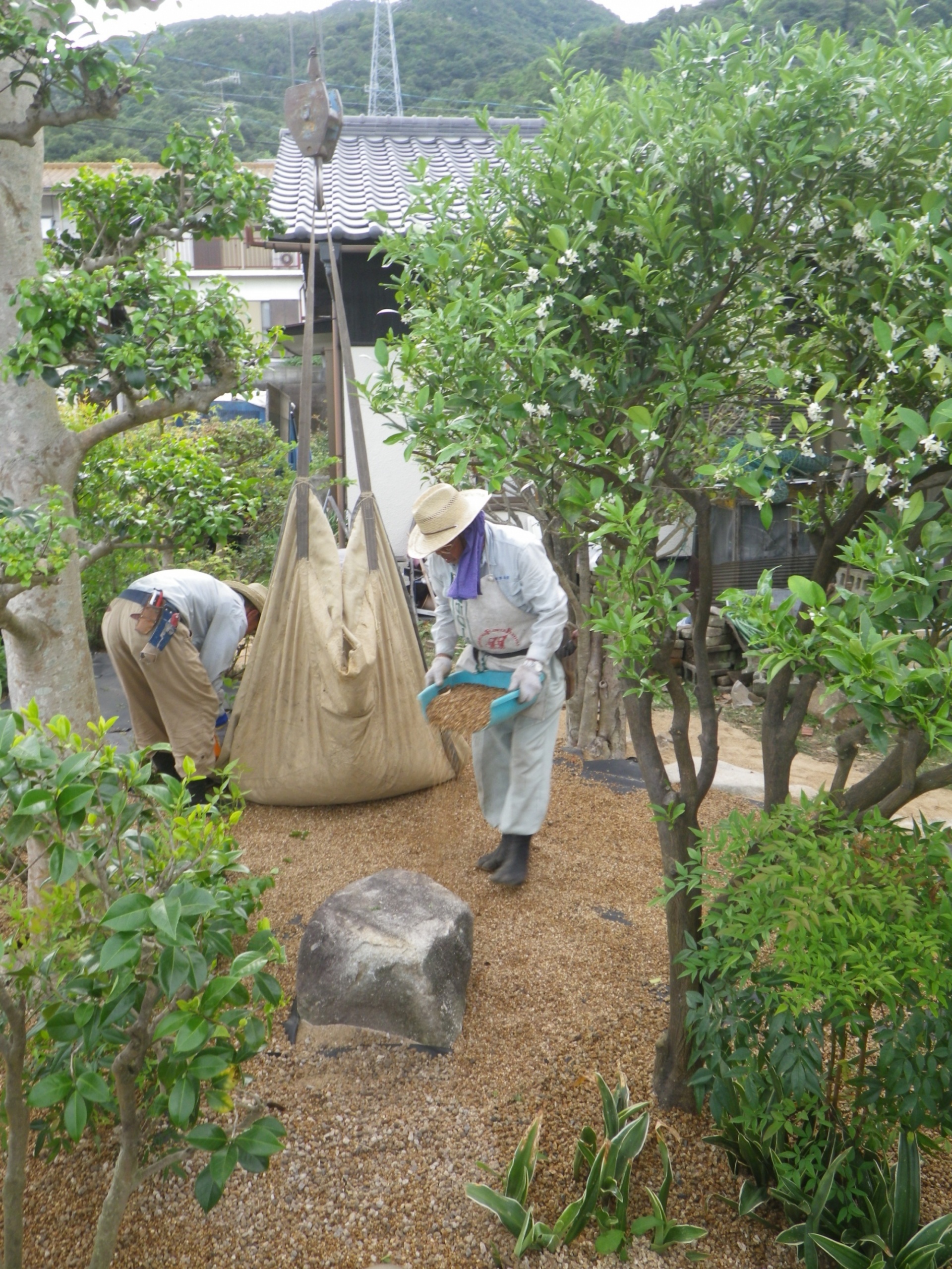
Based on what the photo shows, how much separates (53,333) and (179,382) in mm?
394

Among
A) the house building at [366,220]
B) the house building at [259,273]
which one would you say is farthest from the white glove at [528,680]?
the house building at [259,273]

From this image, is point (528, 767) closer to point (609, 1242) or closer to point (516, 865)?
point (516, 865)

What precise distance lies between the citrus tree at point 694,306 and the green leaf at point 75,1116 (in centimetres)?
118

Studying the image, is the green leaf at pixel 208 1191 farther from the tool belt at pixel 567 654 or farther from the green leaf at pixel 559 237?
the tool belt at pixel 567 654

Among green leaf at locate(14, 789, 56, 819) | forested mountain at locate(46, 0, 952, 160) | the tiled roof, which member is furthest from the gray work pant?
forested mountain at locate(46, 0, 952, 160)

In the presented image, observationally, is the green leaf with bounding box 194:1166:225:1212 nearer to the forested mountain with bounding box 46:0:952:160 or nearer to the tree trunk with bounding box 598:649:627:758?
the tree trunk with bounding box 598:649:627:758

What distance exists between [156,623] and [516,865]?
70.3 inches

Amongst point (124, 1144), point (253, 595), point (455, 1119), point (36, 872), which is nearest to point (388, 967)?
point (455, 1119)

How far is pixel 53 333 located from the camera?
2.51 meters

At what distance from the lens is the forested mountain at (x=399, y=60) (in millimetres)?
15461

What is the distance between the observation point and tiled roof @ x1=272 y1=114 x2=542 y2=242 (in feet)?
24.6

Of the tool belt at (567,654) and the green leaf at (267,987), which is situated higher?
the green leaf at (267,987)

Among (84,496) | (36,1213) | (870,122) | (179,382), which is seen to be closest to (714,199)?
(870,122)

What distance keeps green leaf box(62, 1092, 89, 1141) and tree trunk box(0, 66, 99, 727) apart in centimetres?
173
